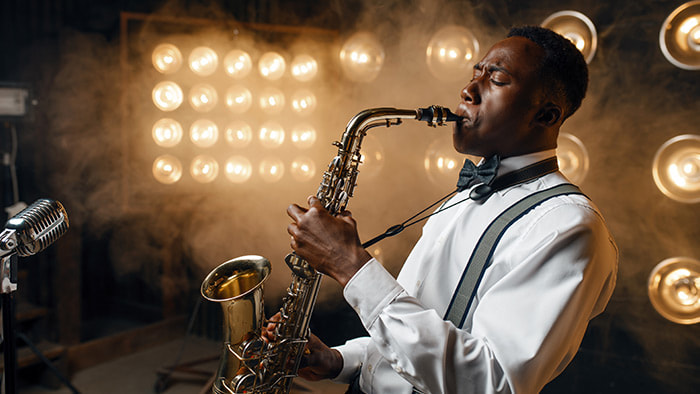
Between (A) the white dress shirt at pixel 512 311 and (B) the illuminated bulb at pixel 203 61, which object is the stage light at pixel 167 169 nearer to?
(B) the illuminated bulb at pixel 203 61

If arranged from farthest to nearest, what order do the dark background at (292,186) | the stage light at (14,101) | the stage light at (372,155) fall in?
the stage light at (372,155) < the stage light at (14,101) < the dark background at (292,186)

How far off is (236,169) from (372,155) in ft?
3.57

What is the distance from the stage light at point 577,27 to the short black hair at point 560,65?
1.89m

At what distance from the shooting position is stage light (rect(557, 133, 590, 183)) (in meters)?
3.28

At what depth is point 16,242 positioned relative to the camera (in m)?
1.44

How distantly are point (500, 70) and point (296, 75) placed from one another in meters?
2.94

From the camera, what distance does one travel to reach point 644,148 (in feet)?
11.1

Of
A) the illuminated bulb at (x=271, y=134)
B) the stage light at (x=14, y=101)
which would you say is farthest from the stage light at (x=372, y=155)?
the stage light at (x=14, y=101)

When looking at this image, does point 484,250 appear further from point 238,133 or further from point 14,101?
point 14,101

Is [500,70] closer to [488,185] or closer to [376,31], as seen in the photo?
[488,185]

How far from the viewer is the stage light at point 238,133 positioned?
13.1ft

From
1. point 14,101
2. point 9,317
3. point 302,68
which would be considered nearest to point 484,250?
point 9,317

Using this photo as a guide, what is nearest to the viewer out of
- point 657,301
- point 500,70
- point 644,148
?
point 500,70

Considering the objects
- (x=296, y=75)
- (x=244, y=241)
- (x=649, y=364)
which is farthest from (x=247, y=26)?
(x=649, y=364)
